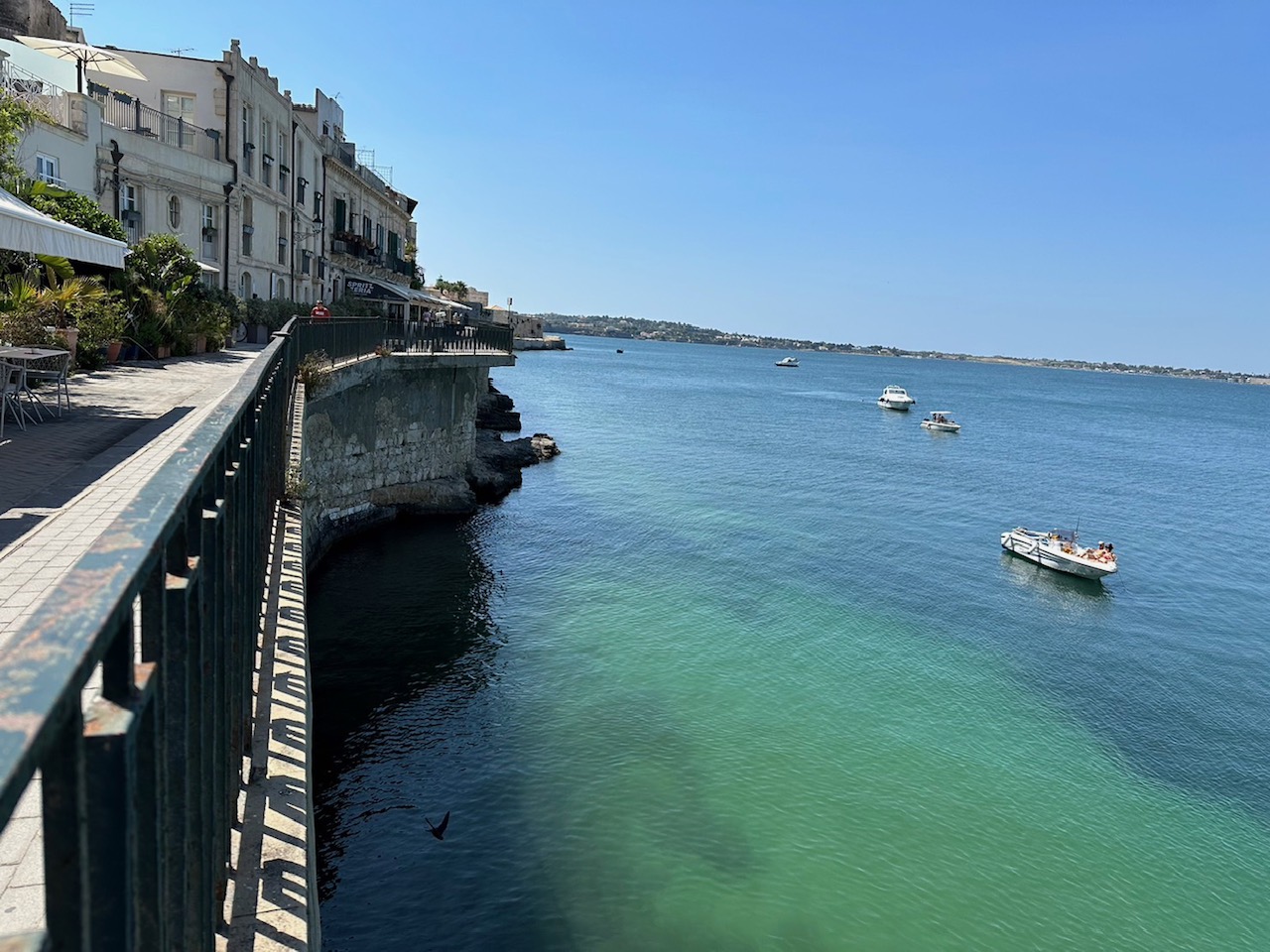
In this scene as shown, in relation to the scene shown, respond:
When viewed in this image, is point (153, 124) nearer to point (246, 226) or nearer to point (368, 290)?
point (246, 226)

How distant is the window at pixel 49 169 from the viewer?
21.0m

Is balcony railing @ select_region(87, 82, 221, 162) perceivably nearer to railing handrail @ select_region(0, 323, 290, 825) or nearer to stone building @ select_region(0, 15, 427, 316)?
stone building @ select_region(0, 15, 427, 316)

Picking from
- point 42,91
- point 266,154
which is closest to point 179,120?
point 266,154

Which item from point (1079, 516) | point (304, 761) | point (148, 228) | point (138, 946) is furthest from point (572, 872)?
point (1079, 516)

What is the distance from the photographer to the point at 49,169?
21547 millimetres

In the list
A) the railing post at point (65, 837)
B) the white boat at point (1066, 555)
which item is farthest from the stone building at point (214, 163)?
the white boat at point (1066, 555)

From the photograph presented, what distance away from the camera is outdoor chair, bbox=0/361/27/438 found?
1057cm

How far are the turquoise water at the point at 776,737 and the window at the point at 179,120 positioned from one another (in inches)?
572

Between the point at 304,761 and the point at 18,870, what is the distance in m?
1.64

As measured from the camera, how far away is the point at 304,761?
490cm

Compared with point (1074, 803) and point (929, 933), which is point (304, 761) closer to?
point (929, 933)

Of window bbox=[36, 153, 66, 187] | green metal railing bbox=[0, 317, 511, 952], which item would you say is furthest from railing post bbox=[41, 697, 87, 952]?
window bbox=[36, 153, 66, 187]

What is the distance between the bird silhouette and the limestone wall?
29.6 feet

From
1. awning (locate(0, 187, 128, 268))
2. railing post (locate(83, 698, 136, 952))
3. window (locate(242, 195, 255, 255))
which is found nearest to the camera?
railing post (locate(83, 698, 136, 952))
